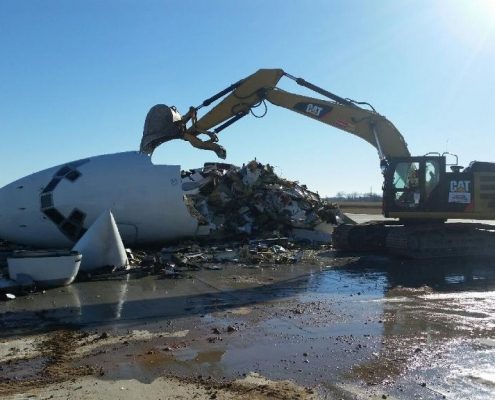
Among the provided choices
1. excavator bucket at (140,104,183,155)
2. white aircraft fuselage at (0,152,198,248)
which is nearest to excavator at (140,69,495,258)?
excavator bucket at (140,104,183,155)

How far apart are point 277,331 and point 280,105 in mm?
11212

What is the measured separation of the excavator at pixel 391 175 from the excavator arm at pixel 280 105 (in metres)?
0.03

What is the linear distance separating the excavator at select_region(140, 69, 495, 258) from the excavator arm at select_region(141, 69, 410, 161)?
30 millimetres

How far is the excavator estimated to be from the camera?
14984mm

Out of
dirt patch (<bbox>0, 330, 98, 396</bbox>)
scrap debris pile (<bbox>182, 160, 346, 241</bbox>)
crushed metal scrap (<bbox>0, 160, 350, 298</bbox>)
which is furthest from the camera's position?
scrap debris pile (<bbox>182, 160, 346, 241</bbox>)

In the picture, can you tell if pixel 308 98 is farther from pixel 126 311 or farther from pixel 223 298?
pixel 126 311

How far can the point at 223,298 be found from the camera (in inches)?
369

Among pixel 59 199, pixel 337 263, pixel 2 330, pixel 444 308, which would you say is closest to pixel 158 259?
pixel 59 199

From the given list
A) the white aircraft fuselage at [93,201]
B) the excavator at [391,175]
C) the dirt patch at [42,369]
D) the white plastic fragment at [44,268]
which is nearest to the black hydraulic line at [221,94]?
the excavator at [391,175]

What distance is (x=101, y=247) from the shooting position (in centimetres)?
1202

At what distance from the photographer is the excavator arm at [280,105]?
16.7 m

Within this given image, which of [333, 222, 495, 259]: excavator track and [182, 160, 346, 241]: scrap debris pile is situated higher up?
[182, 160, 346, 241]: scrap debris pile

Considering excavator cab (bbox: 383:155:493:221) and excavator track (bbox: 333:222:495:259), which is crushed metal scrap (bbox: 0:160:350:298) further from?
excavator cab (bbox: 383:155:493:221)

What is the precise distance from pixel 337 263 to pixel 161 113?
680 cm
